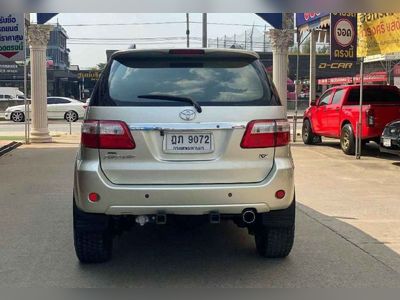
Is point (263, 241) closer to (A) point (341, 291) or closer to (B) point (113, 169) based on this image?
(A) point (341, 291)

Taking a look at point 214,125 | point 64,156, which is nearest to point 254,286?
point 214,125

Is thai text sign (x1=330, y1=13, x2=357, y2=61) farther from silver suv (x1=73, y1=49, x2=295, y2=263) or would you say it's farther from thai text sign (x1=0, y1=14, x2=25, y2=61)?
silver suv (x1=73, y1=49, x2=295, y2=263)

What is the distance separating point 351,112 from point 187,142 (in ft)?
33.6

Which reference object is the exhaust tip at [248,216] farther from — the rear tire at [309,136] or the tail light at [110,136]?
the rear tire at [309,136]

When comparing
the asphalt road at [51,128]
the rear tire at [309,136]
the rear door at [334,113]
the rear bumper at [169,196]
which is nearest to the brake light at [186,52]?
the rear bumper at [169,196]

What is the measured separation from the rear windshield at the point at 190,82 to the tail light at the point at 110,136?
0.18 meters

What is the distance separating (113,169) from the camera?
449 cm

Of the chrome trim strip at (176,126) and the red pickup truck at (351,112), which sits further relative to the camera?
the red pickup truck at (351,112)

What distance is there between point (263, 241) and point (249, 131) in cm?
122

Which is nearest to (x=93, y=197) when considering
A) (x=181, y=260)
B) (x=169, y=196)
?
(x=169, y=196)

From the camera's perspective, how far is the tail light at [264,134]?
180 inches

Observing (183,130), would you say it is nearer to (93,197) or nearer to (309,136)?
(93,197)

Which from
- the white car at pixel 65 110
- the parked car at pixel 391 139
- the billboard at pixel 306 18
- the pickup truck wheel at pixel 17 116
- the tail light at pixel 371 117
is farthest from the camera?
the pickup truck wheel at pixel 17 116

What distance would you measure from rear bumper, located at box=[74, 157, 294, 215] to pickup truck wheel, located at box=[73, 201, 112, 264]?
19 centimetres
